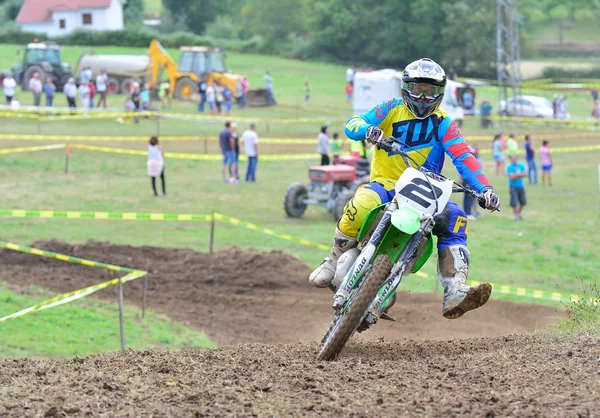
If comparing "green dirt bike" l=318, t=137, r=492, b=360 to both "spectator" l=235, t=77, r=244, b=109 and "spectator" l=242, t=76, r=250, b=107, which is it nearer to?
"spectator" l=235, t=77, r=244, b=109

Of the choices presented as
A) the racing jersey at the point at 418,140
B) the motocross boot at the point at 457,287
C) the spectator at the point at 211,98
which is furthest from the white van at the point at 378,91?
the motocross boot at the point at 457,287

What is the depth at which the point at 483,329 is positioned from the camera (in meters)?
13.5

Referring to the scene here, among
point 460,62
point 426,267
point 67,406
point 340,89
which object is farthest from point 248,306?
point 460,62

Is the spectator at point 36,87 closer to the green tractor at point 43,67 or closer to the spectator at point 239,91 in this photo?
the green tractor at point 43,67

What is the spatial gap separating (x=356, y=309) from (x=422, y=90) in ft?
6.32

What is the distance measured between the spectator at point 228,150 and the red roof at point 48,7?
59.8 m

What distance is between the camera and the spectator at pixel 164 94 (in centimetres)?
4584

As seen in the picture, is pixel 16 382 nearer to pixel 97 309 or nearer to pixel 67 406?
pixel 67 406

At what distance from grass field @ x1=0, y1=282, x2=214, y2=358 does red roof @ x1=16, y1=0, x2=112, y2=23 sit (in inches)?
2876

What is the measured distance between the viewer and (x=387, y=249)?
7.50 metres

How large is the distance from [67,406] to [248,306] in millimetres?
9230

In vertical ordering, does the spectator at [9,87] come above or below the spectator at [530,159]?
above

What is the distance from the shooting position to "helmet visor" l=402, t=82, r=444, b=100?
7695 mm

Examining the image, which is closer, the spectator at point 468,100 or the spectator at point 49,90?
the spectator at point 49,90
